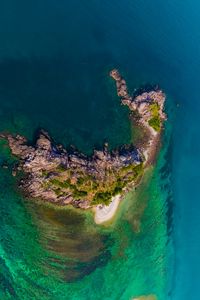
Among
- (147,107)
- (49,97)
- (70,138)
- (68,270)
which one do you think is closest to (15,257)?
(68,270)

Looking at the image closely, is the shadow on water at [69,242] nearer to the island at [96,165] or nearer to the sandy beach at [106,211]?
the sandy beach at [106,211]

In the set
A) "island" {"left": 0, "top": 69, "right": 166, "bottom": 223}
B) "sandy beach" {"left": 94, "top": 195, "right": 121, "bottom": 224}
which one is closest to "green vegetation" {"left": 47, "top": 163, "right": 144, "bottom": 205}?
"island" {"left": 0, "top": 69, "right": 166, "bottom": 223}

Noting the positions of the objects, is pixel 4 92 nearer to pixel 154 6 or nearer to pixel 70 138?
pixel 70 138

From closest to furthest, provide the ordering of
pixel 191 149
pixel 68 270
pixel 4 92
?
pixel 4 92 → pixel 68 270 → pixel 191 149

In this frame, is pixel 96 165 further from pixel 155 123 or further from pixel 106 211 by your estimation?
pixel 155 123

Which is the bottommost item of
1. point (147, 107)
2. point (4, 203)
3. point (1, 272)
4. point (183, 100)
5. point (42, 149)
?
point (1, 272)

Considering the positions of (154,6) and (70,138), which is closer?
(70,138)

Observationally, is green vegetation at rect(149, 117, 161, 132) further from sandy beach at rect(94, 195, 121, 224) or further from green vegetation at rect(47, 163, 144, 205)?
sandy beach at rect(94, 195, 121, 224)
